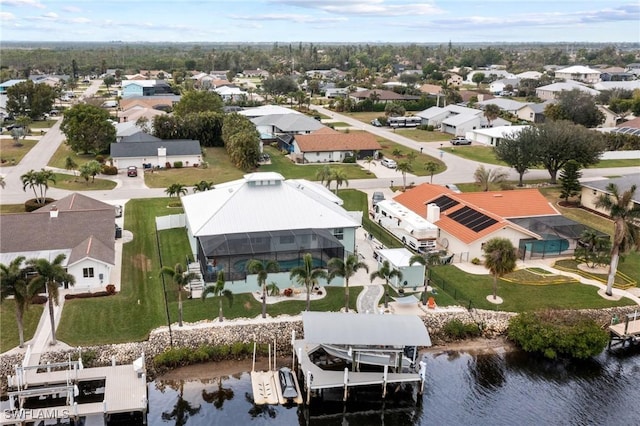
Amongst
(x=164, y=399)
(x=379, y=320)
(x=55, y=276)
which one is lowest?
(x=164, y=399)

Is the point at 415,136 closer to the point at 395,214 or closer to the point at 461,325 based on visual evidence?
the point at 395,214

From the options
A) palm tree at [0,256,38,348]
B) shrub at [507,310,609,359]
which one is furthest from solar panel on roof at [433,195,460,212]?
palm tree at [0,256,38,348]

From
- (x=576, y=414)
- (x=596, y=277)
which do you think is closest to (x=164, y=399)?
(x=576, y=414)

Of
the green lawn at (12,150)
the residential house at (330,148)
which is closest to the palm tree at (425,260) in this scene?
the residential house at (330,148)

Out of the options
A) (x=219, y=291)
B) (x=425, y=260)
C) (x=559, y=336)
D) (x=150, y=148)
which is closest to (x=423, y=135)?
(x=150, y=148)

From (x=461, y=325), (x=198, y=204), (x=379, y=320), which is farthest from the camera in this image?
(x=198, y=204)

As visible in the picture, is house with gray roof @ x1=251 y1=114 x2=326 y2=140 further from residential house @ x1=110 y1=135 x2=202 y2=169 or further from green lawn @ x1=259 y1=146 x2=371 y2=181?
residential house @ x1=110 y1=135 x2=202 y2=169

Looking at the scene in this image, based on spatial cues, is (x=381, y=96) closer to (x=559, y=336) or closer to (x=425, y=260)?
(x=425, y=260)
